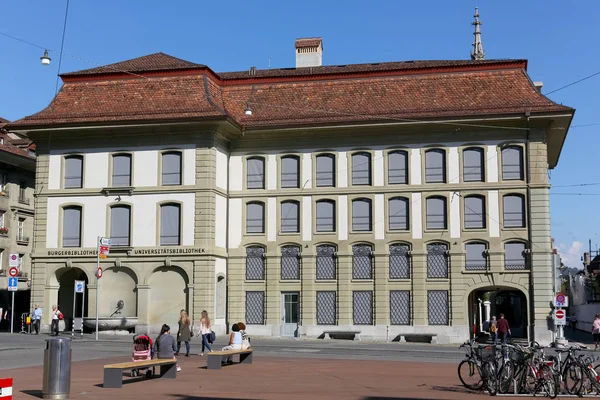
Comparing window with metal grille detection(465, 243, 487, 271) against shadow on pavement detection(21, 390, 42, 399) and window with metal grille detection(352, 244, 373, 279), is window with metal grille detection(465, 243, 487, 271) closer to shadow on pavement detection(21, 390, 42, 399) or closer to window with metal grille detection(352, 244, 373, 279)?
window with metal grille detection(352, 244, 373, 279)

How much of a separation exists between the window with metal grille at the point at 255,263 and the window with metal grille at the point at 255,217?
3.02 feet

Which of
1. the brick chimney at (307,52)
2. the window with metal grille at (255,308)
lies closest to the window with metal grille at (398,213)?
the window with metal grille at (255,308)

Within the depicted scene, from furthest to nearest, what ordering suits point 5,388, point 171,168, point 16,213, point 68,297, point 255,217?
point 16,213 → point 68,297 → point 255,217 → point 171,168 → point 5,388

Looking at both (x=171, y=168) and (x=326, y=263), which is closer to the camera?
(x=171, y=168)

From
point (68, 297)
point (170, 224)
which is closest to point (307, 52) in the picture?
point (170, 224)

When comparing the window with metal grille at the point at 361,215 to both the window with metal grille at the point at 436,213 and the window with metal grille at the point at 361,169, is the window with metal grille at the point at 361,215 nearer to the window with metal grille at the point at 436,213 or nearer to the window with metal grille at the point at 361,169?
the window with metal grille at the point at 361,169

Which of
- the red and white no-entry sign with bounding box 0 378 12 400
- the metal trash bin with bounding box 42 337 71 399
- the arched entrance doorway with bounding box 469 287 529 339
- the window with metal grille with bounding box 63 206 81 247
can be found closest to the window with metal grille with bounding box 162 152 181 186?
the window with metal grille with bounding box 63 206 81 247

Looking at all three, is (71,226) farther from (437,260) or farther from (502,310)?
(502,310)

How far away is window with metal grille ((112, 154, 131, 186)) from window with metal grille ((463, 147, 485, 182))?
16617 millimetres

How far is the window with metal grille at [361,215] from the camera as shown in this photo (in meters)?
42.7

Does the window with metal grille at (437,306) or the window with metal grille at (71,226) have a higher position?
the window with metal grille at (71,226)

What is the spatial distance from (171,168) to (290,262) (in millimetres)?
7569

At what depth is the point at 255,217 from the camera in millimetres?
43875

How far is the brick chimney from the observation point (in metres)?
49.2
